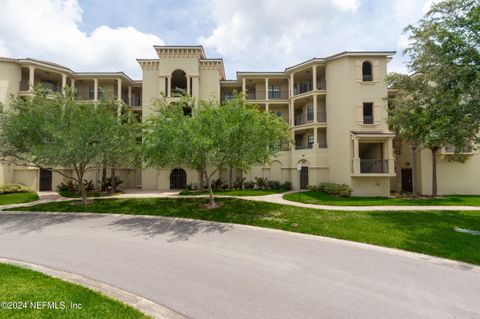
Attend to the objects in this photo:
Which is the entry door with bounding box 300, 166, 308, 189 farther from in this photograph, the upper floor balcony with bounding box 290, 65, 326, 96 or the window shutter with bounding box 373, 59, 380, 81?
the window shutter with bounding box 373, 59, 380, 81

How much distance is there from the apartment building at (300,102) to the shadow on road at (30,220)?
32.6 feet

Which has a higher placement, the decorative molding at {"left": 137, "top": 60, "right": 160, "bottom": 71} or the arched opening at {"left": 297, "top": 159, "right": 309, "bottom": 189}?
the decorative molding at {"left": 137, "top": 60, "right": 160, "bottom": 71}

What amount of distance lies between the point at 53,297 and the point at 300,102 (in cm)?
2501

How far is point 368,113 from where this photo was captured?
860 inches

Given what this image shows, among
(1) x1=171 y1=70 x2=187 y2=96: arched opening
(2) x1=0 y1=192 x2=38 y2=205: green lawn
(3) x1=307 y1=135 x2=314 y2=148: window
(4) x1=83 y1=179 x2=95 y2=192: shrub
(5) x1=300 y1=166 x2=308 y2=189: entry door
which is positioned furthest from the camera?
(1) x1=171 y1=70 x2=187 y2=96: arched opening

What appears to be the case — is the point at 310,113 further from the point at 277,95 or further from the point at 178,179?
the point at 178,179

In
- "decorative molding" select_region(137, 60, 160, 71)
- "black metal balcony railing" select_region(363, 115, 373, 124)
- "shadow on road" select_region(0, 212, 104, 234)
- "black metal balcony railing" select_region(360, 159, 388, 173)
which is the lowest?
"shadow on road" select_region(0, 212, 104, 234)

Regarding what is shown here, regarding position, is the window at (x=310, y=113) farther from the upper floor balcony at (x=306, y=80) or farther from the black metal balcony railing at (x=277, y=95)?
the black metal balcony railing at (x=277, y=95)

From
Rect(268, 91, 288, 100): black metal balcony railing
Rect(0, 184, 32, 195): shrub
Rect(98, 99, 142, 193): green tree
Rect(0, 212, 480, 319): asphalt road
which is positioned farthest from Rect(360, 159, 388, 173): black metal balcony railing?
Rect(0, 184, 32, 195): shrub

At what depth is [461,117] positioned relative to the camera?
11.1 metres

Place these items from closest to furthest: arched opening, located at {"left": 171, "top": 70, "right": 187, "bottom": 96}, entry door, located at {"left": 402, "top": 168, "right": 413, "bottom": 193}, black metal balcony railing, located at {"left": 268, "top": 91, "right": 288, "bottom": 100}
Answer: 1. entry door, located at {"left": 402, "top": 168, "right": 413, "bottom": 193}
2. arched opening, located at {"left": 171, "top": 70, "right": 187, "bottom": 96}
3. black metal balcony railing, located at {"left": 268, "top": 91, "right": 288, "bottom": 100}

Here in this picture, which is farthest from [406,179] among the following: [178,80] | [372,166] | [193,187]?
[178,80]

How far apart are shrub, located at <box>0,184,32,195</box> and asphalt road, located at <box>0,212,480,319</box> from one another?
13665 mm

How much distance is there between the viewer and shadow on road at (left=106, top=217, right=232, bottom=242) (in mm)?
9734
